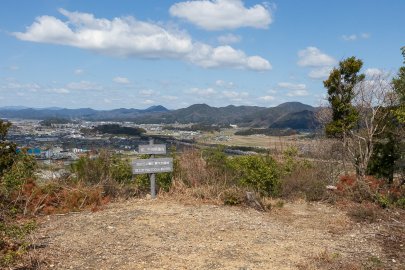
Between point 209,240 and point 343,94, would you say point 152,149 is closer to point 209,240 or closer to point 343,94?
point 209,240

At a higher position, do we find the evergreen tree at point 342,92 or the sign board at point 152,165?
the evergreen tree at point 342,92

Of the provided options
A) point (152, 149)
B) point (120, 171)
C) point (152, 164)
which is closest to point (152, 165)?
point (152, 164)

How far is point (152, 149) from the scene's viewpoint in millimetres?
10578

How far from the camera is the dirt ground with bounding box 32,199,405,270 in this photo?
632 cm

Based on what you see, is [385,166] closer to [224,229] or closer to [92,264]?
[224,229]

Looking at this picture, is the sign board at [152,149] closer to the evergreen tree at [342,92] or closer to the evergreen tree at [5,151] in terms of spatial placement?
the evergreen tree at [5,151]

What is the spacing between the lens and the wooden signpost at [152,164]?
10.4 meters

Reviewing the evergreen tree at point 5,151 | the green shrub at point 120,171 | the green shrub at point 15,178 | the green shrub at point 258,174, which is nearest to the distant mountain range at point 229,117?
the green shrub at point 258,174

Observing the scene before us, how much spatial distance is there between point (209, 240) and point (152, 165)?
3595 millimetres

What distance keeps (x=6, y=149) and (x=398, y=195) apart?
1126cm

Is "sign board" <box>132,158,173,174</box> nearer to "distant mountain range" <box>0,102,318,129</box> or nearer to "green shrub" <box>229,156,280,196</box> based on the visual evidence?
"green shrub" <box>229,156,280,196</box>

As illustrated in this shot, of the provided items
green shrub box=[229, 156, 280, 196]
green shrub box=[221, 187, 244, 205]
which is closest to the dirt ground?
green shrub box=[221, 187, 244, 205]

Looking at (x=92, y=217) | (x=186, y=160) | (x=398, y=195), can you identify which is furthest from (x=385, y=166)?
(x=92, y=217)

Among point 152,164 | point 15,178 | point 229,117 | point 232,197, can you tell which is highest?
point 229,117
